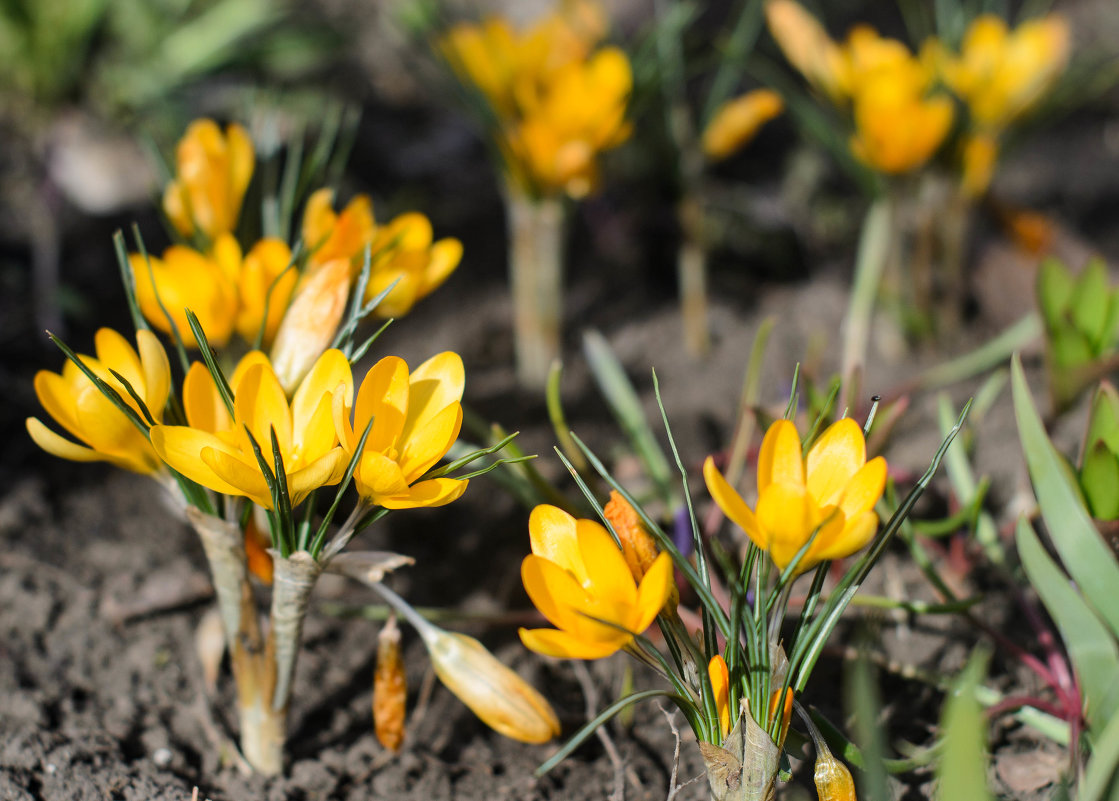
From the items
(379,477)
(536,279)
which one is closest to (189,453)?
(379,477)

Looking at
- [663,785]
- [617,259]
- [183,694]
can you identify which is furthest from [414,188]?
[663,785]

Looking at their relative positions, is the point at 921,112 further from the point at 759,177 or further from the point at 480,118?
the point at 759,177

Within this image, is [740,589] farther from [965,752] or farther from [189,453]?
[189,453]

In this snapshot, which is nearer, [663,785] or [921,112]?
[663,785]

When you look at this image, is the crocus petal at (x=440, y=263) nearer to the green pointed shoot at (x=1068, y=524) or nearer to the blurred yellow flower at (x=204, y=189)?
the blurred yellow flower at (x=204, y=189)

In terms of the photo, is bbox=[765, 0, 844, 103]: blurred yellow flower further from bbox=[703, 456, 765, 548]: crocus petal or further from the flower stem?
bbox=[703, 456, 765, 548]: crocus petal

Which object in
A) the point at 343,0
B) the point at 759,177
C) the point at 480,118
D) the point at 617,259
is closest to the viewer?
the point at 480,118
